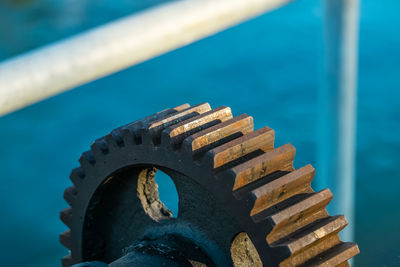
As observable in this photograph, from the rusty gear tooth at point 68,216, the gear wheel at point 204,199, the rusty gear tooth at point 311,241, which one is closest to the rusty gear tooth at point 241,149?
the gear wheel at point 204,199

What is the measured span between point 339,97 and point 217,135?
767 mm

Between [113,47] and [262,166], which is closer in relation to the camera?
[113,47]

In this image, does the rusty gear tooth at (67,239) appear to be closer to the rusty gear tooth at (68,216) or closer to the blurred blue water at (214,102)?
the rusty gear tooth at (68,216)

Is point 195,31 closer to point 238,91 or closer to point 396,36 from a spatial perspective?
point 238,91

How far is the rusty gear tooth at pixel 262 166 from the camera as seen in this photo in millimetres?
1470

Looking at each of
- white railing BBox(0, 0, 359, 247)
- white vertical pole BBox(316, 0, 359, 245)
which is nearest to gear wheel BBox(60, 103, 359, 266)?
white railing BBox(0, 0, 359, 247)

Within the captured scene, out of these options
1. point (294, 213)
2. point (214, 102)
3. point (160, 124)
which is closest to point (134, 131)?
point (160, 124)

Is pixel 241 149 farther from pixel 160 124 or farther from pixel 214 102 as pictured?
pixel 214 102

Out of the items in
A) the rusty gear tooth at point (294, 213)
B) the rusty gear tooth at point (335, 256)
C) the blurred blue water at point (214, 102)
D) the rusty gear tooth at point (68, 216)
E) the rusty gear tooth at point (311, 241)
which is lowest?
the rusty gear tooth at point (335, 256)

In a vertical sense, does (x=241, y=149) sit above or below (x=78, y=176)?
below

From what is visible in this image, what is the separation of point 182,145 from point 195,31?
0.31m

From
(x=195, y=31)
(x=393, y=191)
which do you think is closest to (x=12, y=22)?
(x=393, y=191)

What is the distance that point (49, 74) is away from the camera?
3.71 ft

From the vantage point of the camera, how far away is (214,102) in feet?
14.6
